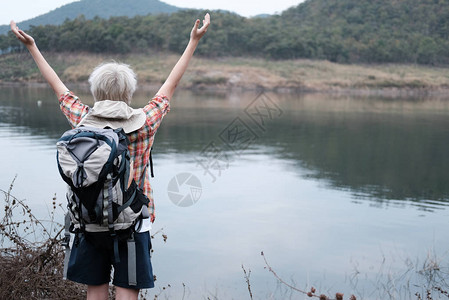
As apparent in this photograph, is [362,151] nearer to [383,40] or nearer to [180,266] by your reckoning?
[180,266]

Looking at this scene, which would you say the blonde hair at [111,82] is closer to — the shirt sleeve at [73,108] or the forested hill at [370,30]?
the shirt sleeve at [73,108]

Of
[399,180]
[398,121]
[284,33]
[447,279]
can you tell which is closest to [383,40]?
[284,33]

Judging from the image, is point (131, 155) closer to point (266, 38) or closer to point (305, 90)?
point (305, 90)

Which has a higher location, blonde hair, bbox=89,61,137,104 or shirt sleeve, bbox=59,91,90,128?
blonde hair, bbox=89,61,137,104

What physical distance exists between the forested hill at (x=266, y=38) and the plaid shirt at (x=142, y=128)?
187ft

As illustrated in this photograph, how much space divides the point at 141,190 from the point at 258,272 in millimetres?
3748

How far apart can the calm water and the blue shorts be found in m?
2.92

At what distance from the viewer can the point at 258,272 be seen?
5.86 metres

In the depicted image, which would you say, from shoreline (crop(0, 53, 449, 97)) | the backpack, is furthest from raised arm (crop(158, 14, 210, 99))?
shoreline (crop(0, 53, 449, 97))

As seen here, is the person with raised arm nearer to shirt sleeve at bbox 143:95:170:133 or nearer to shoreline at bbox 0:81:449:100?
shirt sleeve at bbox 143:95:170:133

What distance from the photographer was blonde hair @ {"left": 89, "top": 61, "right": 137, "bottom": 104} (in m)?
2.25

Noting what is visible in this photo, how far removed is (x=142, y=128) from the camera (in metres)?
2.32

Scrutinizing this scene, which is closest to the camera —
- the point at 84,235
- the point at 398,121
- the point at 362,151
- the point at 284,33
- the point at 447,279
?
the point at 84,235

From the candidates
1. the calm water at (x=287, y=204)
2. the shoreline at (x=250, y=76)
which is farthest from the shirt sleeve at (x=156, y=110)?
the shoreline at (x=250, y=76)
